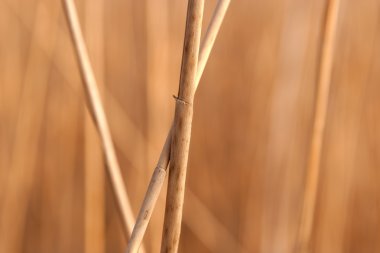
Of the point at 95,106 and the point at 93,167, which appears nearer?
the point at 95,106

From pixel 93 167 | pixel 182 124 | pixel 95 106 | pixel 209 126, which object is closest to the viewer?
pixel 182 124

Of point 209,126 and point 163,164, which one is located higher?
point 163,164

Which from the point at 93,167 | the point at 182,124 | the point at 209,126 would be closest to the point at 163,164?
the point at 182,124

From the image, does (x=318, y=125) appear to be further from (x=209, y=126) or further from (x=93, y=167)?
(x=209, y=126)

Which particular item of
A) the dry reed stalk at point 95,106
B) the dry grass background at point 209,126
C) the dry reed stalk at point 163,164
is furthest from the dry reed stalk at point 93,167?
the dry reed stalk at point 163,164

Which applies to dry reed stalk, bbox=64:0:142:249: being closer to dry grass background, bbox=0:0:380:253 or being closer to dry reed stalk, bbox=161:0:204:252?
dry reed stalk, bbox=161:0:204:252

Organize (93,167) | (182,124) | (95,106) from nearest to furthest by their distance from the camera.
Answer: (182,124), (95,106), (93,167)

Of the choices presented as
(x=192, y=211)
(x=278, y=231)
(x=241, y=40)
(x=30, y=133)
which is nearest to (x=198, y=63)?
(x=278, y=231)
